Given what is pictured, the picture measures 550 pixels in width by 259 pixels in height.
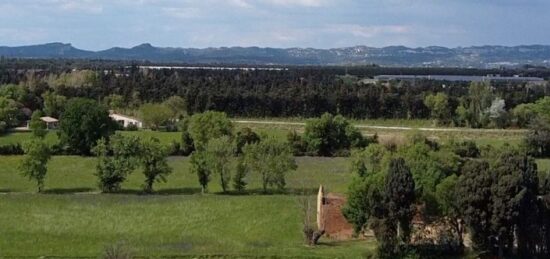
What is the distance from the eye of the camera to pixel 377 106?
100750 mm

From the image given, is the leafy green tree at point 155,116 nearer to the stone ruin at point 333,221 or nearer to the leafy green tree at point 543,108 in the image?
the leafy green tree at point 543,108

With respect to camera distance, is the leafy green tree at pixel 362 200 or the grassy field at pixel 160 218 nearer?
the grassy field at pixel 160 218

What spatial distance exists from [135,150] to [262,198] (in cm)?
940

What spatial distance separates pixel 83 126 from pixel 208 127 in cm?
1040

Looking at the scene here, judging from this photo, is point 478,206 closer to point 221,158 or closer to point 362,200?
point 362,200

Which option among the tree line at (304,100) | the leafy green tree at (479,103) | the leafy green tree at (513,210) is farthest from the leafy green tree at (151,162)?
the leafy green tree at (479,103)

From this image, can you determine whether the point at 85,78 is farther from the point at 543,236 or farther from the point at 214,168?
the point at 543,236

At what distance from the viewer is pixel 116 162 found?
160ft

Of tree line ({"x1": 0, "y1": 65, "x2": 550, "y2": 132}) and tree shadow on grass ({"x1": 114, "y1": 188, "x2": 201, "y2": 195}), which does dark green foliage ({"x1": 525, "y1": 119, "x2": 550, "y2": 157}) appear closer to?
tree line ({"x1": 0, "y1": 65, "x2": 550, "y2": 132})

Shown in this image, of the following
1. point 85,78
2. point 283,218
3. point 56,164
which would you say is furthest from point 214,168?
point 85,78

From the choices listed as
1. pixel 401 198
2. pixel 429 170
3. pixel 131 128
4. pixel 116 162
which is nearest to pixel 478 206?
pixel 401 198

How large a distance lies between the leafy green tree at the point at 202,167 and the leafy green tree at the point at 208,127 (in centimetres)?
1252

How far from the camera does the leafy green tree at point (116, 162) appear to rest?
48.2 metres

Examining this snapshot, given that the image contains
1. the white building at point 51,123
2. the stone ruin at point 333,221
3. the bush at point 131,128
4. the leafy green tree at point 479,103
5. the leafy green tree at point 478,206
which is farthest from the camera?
the leafy green tree at point 479,103
